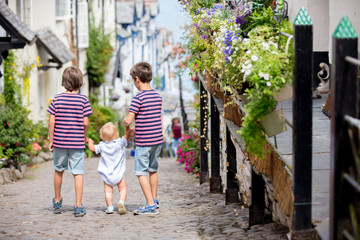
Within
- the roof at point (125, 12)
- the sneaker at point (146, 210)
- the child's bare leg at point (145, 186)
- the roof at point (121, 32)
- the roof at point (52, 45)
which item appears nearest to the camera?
the child's bare leg at point (145, 186)

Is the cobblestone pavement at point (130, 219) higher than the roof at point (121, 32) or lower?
lower

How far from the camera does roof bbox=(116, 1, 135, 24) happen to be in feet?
112

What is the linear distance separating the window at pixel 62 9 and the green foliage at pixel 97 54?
4.58m

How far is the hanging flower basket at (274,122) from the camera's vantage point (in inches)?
176

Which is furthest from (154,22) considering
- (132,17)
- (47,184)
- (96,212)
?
(96,212)

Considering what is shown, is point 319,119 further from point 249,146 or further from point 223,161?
point 249,146

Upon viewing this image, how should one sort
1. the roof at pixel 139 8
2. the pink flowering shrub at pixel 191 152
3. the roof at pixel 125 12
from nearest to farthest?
the pink flowering shrub at pixel 191 152 → the roof at pixel 125 12 → the roof at pixel 139 8

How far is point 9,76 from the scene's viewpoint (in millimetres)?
13492

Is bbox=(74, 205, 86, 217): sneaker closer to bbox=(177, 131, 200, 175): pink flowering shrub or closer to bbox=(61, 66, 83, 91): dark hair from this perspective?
bbox=(61, 66, 83, 91): dark hair

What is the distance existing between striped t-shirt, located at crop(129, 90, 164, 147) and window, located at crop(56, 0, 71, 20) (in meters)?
12.9

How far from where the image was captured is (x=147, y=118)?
629 centimetres

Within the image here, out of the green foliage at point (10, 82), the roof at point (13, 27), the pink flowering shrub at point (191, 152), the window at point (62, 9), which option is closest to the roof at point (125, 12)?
the window at point (62, 9)

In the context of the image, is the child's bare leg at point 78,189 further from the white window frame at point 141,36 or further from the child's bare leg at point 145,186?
the white window frame at point 141,36

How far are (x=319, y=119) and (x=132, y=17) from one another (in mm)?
28683
